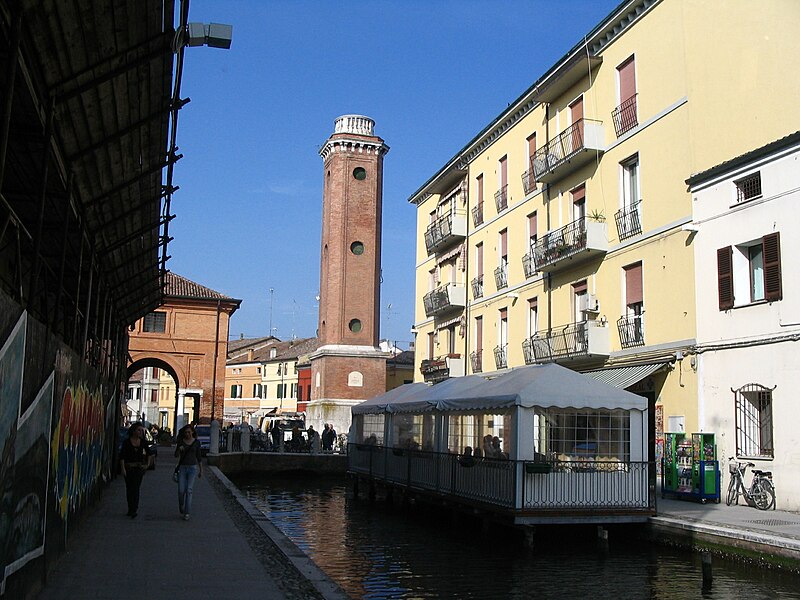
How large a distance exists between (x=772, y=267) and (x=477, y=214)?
18.9 m

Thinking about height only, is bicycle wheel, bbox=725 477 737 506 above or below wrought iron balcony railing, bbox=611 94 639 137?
below

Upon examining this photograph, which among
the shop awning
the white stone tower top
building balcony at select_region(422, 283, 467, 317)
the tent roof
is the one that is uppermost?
the white stone tower top

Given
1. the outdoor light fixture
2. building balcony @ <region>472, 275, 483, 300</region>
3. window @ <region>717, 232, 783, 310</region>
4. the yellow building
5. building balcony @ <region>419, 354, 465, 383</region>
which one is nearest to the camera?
the outdoor light fixture

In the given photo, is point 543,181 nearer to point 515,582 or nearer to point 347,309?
point 515,582

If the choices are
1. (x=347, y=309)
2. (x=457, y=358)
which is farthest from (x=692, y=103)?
(x=347, y=309)

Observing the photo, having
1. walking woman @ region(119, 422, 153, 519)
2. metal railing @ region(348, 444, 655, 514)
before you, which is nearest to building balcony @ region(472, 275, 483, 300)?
metal railing @ region(348, 444, 655, 514)

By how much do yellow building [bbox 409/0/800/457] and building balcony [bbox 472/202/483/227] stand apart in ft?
1.55

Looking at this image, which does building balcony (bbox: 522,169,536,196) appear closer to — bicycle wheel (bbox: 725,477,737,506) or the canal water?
the canal water

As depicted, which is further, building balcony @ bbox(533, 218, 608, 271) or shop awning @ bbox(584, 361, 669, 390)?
building balcony @ bbox(533, 218, 608, 271)

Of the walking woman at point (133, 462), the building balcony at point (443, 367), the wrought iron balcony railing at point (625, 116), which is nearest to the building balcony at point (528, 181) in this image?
the wrought iron balcony railing at point (625, 116)

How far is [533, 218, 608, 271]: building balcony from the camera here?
84.7ft

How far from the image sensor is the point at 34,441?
7.89 meters

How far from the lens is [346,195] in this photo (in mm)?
54344

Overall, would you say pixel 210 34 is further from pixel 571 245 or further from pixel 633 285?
pixel 571 245
